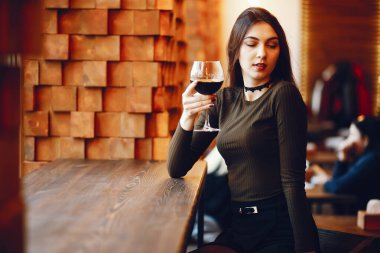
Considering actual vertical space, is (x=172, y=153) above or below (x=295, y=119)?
A: below

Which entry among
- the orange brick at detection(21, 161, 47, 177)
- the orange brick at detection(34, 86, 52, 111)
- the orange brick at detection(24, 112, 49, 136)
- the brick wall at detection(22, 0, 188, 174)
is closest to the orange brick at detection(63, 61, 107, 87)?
the brick wall at detection(22, 0, 188, 174)

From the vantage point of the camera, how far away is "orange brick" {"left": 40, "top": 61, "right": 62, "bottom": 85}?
9.58ft

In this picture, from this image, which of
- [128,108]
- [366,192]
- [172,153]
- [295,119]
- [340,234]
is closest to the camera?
[295,119]

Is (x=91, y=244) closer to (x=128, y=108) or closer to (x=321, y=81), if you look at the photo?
(x=128, y=108)

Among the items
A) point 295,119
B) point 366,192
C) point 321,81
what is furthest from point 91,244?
point 321,81

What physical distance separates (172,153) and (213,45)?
230 inches

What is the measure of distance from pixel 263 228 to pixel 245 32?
75cm

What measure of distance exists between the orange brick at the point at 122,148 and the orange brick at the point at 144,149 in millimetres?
26

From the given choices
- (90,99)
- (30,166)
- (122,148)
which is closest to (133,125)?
(122,148)

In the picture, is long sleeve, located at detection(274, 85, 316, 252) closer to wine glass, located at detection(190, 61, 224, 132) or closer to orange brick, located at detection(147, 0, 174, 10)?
wine glass, located at detection(190, 61, 224, 132)

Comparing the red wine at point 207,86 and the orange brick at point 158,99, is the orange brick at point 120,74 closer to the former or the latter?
the orange brick at point 158,99

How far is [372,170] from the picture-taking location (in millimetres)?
3932

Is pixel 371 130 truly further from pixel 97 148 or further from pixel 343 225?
pixel 97 148

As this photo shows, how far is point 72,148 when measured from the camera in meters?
2.95
